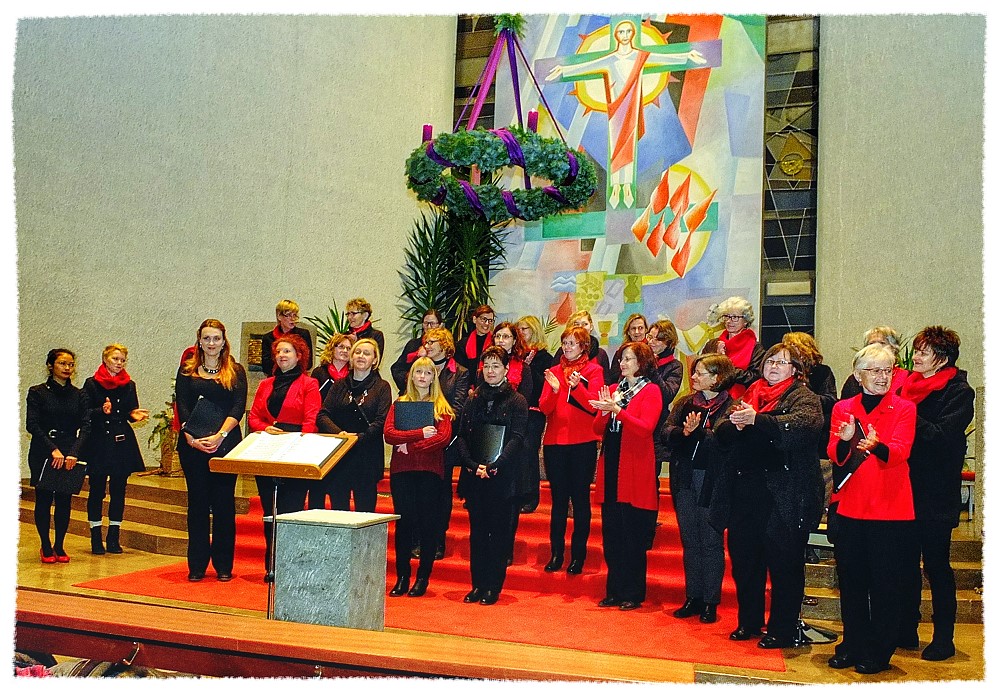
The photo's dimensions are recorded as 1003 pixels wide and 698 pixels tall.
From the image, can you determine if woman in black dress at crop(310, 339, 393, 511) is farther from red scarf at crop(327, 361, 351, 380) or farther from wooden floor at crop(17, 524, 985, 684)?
wooden floor at crop(17, 524, 985, 684)

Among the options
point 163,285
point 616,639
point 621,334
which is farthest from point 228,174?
point 616,639

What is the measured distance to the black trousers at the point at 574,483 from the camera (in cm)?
535

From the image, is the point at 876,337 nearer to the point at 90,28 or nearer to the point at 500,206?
the point at 500,206

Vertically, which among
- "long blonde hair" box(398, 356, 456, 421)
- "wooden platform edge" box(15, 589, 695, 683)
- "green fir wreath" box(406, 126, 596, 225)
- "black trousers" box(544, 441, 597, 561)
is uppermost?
"green fir wreath" box(406, 126, 596, 225)

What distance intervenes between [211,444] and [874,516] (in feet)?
11.8

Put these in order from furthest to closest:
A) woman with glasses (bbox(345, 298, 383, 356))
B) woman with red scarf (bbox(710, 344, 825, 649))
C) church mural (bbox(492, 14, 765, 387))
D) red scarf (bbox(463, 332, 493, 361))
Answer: church mural (bbox(492, 14, 765, 387))
red scarf (bbox(463, 332, 493, 361))
woman with glasses (bbox(345, 298, 383, 356))
woman with red scarf (bbox(710, 344, 825, 649))

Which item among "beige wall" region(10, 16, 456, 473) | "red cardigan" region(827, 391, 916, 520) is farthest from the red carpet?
"beige wall" region(10, 16, 456, 473)

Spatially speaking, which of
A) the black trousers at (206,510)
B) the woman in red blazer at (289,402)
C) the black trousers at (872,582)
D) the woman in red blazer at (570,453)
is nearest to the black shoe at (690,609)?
the woman in red blazer at (570,453)

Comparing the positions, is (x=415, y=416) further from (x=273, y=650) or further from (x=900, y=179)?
(x=900, y=179)

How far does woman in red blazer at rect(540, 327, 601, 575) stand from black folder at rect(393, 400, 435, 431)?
71 centimetres

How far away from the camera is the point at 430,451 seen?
17.1ft

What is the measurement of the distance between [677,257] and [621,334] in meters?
0.84

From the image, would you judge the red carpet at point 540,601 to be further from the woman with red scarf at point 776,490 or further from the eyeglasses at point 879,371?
the eyeglasses at point 879,371

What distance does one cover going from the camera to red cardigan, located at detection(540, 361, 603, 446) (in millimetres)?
5352
